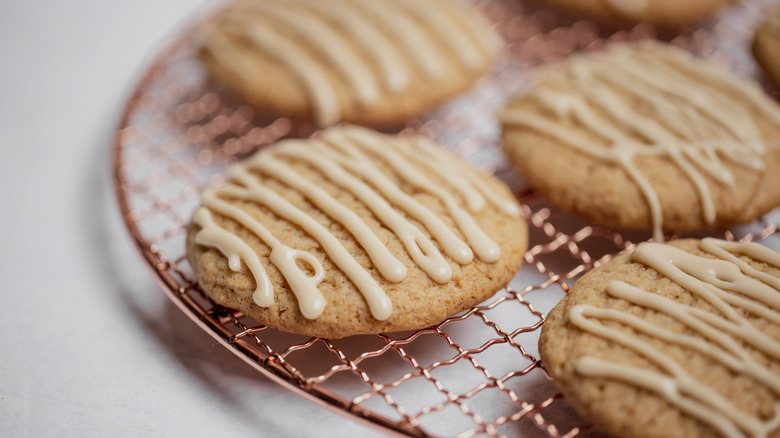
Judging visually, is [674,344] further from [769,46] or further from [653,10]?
[653,10]

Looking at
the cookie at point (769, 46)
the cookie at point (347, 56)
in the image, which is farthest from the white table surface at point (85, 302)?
the cookie at point (769, 46)

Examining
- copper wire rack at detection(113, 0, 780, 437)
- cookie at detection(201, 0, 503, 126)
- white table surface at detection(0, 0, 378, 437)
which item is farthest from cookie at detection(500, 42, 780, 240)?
white table surface at detection(0, 0, 378, 437)

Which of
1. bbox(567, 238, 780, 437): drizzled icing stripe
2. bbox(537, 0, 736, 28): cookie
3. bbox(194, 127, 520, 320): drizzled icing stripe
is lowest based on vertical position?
bbox(567, 238, 780, 437): drizzled icing stripe

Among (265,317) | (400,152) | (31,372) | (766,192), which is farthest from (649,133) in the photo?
(31,372)

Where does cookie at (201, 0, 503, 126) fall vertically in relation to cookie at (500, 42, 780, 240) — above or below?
above

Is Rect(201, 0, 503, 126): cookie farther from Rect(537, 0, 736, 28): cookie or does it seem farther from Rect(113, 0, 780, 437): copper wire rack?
Rect(537, 0, 736, 28): cookie

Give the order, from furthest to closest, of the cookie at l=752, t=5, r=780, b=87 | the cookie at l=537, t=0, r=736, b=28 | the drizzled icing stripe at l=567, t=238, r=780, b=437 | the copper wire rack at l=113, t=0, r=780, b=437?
1. the cookie at l=537, t=0, r=736, b=28
2. the cookie at l=752, t=5, r=780, b=87
3. the copper wire rack at l=113, t=0, r=780, b=437
4. the drizzled icing stripe at l=567, t=238, r=780, b=437
